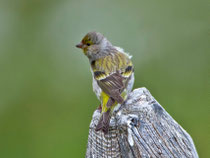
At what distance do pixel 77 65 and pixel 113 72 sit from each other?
3.25 metres

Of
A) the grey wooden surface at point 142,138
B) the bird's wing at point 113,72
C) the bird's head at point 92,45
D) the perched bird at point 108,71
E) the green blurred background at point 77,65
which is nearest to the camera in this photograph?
the grey wooden surface at point 142,138

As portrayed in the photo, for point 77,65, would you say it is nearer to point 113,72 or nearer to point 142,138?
point 113,72

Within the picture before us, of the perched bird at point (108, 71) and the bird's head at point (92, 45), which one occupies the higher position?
the bird's head at point (92, 45)

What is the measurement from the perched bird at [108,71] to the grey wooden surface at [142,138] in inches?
16.3

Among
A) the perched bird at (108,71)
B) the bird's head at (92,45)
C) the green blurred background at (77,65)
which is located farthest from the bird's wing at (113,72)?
the green blurred background at (77,65)

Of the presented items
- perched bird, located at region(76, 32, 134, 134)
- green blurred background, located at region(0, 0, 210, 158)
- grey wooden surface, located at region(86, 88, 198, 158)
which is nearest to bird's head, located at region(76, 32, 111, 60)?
perched bird, located at region(76, 32, 134, 134)

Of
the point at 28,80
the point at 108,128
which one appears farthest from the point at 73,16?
the point at 108,128

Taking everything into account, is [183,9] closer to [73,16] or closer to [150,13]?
[150,13]

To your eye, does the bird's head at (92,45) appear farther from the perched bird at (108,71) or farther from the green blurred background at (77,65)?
the green blurred background at (77,65)

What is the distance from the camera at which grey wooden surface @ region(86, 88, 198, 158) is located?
3.09 m

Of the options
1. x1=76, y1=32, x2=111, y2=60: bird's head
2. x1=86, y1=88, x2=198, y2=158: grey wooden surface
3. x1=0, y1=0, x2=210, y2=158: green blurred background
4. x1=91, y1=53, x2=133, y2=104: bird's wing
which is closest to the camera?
x1=86, y1=88, x2=198, y2=158: grey wooden surface

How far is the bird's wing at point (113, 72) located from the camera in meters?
5.03

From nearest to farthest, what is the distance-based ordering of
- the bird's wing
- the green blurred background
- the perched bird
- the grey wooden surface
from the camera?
the grey wooden surface, the perched bird, the bird's wing, the green blurred background

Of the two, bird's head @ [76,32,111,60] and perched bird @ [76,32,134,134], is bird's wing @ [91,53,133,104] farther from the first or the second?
bird's head @ [76,32,111,60]
